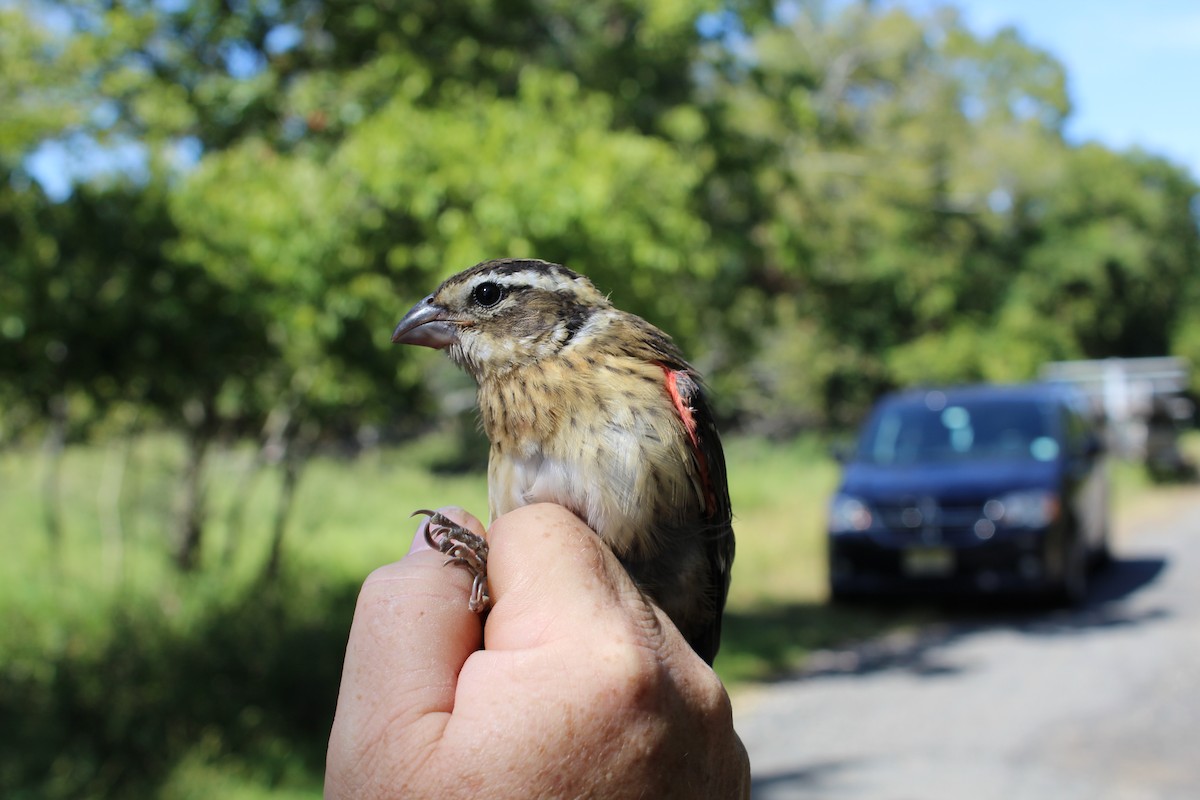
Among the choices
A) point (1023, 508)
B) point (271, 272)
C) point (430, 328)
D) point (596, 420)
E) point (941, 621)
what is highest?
point (271, 272)

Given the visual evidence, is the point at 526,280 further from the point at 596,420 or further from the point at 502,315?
the point at 596,420

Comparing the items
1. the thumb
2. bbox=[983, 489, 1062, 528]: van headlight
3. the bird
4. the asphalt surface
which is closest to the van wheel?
the asphalt surface

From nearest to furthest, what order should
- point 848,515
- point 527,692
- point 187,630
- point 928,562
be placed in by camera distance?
point 527,692 < point 187,630 < point 928,562 < point 848,515

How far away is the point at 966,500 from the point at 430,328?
798 cm

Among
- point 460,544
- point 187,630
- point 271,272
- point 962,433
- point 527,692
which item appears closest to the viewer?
point 527,692

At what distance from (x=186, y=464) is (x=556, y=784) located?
7.86 m

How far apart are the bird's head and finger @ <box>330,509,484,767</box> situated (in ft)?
2.39

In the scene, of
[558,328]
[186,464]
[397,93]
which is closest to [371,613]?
[558,328]

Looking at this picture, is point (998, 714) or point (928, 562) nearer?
point (998, 714)

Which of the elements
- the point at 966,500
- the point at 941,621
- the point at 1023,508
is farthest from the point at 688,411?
the point at 941,621

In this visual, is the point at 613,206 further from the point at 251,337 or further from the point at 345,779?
the point at 345,779

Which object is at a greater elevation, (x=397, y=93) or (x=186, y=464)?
(x=397, y=93)

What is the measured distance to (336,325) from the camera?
6707 millimetres

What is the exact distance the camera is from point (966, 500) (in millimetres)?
9562
